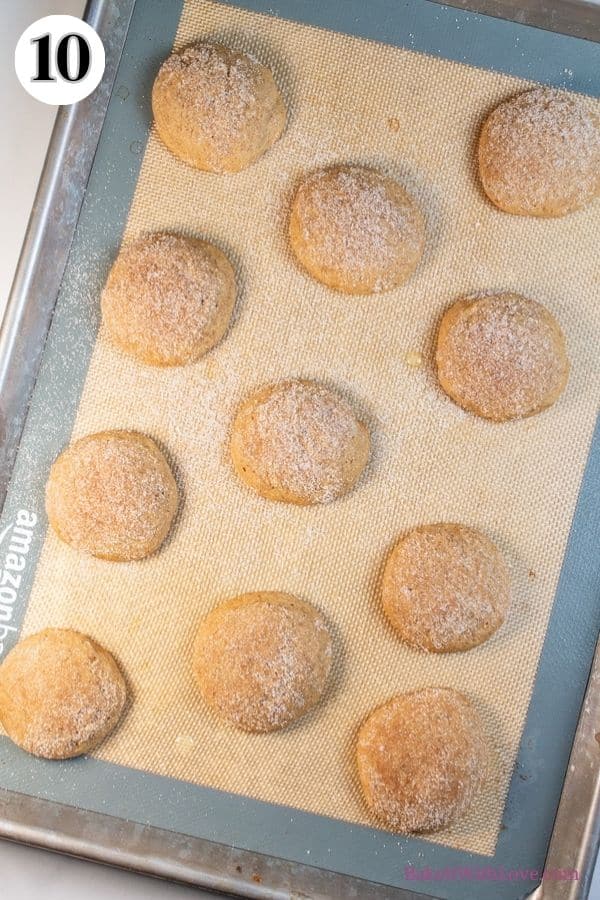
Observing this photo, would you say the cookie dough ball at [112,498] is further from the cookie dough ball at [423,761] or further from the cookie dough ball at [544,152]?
the cookie dough ball at [544,152]

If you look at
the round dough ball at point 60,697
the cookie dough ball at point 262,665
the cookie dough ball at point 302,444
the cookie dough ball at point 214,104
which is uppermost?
the cookie dough ball at point 214,104

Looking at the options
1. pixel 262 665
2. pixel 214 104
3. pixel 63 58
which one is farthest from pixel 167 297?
pixel 262 665

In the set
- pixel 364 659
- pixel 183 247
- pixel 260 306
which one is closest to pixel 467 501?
pixel 364 659

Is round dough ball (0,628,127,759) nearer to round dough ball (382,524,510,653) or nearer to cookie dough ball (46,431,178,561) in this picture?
cookie dough ball (46,431,178,561)

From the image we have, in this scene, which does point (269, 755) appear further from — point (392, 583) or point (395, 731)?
point (392, 583)

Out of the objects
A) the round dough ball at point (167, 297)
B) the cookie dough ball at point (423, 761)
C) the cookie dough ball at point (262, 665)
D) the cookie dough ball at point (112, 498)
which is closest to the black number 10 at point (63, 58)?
the round dough ball at point (167, 297)

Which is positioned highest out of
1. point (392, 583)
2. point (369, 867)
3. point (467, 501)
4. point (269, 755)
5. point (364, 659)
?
point (467, 501)
